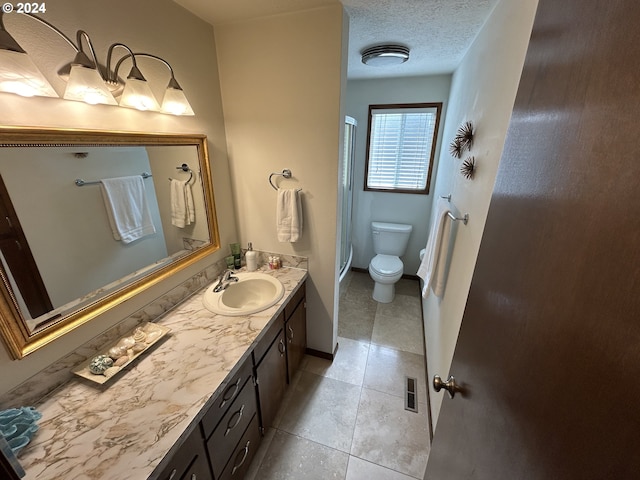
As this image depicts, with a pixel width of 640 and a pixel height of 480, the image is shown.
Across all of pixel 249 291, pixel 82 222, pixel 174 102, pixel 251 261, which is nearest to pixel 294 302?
pixel 249 291

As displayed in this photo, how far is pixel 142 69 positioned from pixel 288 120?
75 centimetres

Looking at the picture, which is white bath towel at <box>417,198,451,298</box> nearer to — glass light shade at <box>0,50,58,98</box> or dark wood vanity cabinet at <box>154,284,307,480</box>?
dark wood vanity cabinet at <box>154,284,307,480</box>

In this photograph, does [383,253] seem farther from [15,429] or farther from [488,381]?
[15,429]

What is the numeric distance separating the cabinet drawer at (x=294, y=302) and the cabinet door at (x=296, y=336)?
0.03 metres

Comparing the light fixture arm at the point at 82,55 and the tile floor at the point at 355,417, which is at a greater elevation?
the light fixture arm at the point at 82,55

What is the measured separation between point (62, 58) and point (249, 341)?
4.26 feet

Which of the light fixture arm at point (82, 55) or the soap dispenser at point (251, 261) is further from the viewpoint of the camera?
the soap dispenser at point (251, 261)

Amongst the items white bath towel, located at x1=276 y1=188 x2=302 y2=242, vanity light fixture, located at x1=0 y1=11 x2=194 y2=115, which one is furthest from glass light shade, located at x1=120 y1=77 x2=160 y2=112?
white bath towel, located at x1=276 y1=188 x2=302 y2=242

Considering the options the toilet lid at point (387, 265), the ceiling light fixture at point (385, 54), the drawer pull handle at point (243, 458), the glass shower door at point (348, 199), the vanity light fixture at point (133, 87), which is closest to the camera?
the vanity light fixture at point (133, 87)

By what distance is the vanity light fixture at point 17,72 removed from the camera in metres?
0.70

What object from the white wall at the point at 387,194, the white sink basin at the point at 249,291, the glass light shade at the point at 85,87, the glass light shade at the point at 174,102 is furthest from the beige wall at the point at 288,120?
the white wall at the point at 387,194

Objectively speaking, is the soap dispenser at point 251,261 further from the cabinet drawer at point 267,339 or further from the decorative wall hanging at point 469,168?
the decorative wall hanging at point 469,168

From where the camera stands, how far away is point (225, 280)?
67.0 inches

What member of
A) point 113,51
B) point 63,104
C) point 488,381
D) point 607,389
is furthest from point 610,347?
point 113,51
